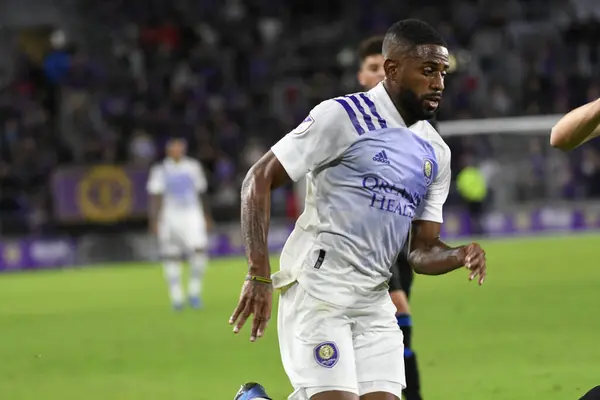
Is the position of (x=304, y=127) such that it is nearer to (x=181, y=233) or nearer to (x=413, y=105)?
(x=413, y=105)

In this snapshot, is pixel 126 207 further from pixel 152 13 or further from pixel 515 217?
pixel 515 217

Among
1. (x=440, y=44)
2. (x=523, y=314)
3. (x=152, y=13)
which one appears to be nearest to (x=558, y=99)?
(x=152, y=13)

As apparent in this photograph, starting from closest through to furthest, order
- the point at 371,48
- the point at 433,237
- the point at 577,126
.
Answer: the point at 577,126, the point at 433,237, the point at 371,48

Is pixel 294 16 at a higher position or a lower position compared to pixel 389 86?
higher

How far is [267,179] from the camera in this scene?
5008 mm

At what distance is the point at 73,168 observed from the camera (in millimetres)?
25734

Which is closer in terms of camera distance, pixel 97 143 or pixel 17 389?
pixel 17 389

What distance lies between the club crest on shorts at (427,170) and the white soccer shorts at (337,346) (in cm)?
59

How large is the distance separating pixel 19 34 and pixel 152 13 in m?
3.58

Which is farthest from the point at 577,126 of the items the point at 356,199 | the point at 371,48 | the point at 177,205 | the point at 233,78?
the point at 233,78

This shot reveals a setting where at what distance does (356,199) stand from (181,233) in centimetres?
1275

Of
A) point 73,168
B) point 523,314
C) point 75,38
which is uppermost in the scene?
point 75,38

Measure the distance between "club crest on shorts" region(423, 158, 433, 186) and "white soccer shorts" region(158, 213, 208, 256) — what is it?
12367 mm

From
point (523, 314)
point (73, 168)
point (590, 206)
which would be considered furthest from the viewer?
point (590, 206)
